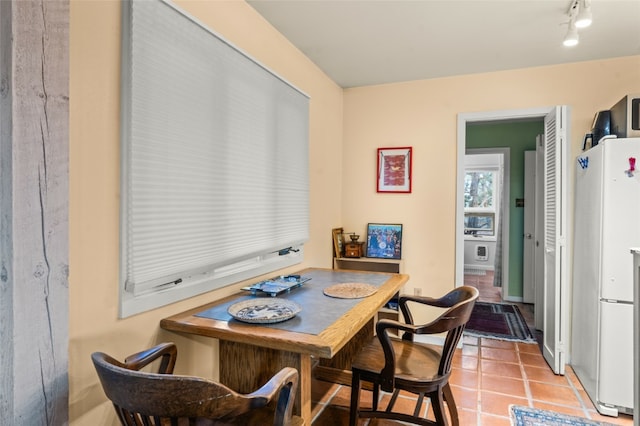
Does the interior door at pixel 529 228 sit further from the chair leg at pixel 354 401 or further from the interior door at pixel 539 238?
the chair leg at pixel 354 401

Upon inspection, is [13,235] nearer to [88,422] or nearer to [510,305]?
[88,422]

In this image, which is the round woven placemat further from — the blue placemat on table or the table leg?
the table leg

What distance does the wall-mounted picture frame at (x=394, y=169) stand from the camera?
359cm

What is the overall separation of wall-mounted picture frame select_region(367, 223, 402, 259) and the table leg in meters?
2.15

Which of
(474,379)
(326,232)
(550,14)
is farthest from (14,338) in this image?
(550,14)

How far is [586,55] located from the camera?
2.89 meters

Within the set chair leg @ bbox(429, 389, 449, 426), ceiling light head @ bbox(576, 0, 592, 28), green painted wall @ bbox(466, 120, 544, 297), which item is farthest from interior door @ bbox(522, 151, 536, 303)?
chair leg @ bbox(429, 389, 449, 426)

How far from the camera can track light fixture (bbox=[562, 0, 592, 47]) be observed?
1.99 metres

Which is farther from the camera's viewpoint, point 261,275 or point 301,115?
point 301,115

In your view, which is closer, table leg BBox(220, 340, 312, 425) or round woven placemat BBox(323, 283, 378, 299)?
table leg BBox(220, 340, 312, 425)

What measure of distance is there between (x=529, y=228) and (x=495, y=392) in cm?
290

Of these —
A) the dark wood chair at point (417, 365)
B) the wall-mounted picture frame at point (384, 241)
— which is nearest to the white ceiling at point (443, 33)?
the wall-mounted picture frame at point (384, 241)

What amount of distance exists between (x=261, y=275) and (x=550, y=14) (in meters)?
2.50

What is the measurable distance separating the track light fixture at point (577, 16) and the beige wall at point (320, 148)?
39.7 inches
